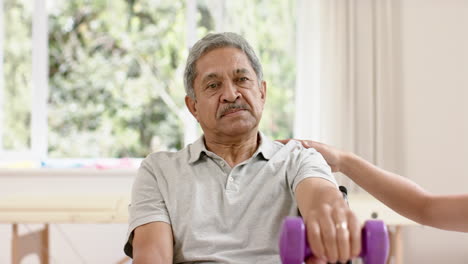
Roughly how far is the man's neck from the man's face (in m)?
0.04

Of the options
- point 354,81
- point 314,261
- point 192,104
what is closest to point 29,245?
point 192,104

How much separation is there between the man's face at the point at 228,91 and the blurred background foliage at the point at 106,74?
90.7 inches

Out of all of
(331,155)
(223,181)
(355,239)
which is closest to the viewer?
(355,239)

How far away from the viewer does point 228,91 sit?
5.11ft

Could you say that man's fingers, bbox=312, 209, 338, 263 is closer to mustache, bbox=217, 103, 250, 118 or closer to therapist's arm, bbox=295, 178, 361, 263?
therapist's arm, bbox=295, 178, 361, 263

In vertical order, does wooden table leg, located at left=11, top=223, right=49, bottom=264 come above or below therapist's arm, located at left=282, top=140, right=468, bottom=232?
below

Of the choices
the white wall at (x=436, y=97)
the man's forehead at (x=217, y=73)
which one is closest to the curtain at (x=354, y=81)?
the white wall at (x=436, y=97)

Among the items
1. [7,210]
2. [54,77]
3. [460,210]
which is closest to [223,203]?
[460,210]

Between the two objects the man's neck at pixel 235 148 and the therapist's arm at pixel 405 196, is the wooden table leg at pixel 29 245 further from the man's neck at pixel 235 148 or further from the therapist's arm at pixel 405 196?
the therapist's arm at pixel 405 196

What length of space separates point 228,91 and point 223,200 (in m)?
0.32

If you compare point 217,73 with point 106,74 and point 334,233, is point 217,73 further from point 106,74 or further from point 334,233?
point 106,74

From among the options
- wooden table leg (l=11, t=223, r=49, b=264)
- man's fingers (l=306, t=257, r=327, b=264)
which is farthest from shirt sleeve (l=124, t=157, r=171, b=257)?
wooden table leg (l=11, t=223, r=49, b=264)

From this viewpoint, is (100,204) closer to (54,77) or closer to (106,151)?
(106,151)

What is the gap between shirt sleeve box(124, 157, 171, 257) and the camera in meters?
1.42
